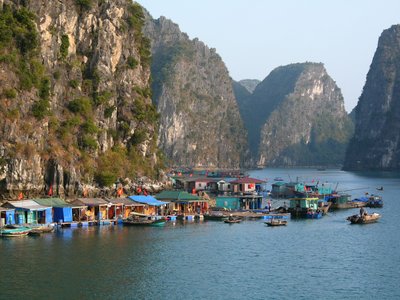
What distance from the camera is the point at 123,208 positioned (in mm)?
83312

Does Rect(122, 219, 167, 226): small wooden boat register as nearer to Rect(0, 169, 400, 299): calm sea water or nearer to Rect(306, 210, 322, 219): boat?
Rect(0, 169, 400, 299): calm sea water

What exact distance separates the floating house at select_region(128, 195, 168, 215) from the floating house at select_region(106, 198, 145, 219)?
1.88 feet

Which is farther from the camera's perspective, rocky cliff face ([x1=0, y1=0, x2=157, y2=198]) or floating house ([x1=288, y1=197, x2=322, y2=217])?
floating house ([x1=288, y1=197, x2=322, y2=217])

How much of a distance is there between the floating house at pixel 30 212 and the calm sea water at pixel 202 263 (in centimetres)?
304

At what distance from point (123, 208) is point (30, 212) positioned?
13505mm

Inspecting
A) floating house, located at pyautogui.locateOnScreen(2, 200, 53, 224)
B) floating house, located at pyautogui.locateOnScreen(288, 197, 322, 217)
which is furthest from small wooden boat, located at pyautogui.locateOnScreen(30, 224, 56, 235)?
floating house, located at pyautogui.locateOnScreen(288, 197, 322, 217)

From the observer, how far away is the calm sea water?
47062 mm

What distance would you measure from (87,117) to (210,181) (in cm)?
3714

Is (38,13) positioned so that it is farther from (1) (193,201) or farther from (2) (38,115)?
(1) (193,201)

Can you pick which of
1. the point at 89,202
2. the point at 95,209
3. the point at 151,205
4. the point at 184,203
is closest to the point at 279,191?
the point at 184,203

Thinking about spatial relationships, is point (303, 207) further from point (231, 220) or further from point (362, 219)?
point (231, 220)

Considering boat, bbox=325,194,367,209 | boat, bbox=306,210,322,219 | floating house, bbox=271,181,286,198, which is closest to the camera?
boat, bbox=306,210,322,219

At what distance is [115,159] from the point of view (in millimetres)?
103562

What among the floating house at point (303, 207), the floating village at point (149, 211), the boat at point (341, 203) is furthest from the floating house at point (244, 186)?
the floating house at point (303, 207)
